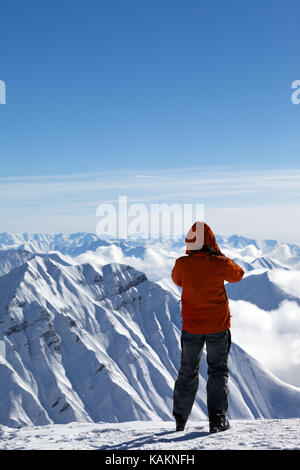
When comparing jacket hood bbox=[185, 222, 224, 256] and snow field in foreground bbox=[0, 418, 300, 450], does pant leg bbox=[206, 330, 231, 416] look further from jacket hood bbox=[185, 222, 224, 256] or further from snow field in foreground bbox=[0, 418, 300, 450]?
jacket hood bbox=[185, 222, 224, 256]

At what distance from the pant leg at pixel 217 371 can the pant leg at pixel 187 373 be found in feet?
0.87

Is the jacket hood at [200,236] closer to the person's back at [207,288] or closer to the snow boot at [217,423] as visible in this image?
the person's back at [207,288]

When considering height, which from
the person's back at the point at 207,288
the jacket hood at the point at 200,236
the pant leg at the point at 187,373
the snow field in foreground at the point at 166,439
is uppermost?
the jacket hood at the point at 200,236

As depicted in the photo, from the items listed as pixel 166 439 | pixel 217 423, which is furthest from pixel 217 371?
pixel 166 439

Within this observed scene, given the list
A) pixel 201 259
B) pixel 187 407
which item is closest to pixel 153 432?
pixel 187 407

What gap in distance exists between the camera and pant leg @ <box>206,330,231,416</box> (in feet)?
28.5

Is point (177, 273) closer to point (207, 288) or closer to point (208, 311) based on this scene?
point (207, 288)

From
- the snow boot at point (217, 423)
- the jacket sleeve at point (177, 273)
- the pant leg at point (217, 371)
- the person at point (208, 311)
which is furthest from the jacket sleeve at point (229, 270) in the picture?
the snow boot at point (217, 423)

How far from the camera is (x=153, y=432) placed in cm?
955

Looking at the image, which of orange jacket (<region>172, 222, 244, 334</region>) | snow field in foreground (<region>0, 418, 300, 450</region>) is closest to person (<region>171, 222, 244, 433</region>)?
orange jacket (<region>172, 222, 244, 334</region>)

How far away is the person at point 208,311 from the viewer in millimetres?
8641
